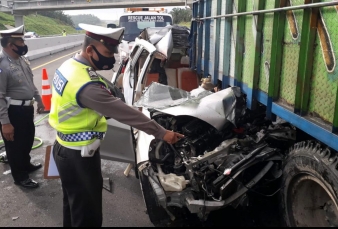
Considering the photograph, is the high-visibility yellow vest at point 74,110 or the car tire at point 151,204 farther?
the car tire at point 151,204

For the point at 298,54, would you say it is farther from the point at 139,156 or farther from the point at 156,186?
the point at 139,156

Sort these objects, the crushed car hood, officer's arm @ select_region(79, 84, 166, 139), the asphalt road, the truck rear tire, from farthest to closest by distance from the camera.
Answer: the asphalt road → the crushed car hood → officer's arm @ select_region(79, 84, 166, 139) → the truck rear tire

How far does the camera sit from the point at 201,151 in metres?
3.29

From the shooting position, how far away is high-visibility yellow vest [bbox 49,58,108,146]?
94.3 inches

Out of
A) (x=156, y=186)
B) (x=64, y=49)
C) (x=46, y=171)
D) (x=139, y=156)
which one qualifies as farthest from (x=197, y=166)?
(x=64, y=49)

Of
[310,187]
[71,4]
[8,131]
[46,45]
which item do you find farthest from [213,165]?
[71,4]

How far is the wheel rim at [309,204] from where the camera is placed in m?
2.42

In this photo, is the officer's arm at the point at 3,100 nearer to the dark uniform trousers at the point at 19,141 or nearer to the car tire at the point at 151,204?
the dark uniform trousers at the point at 19,141

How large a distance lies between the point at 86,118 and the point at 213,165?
44.8 inches

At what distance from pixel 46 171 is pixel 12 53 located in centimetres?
178

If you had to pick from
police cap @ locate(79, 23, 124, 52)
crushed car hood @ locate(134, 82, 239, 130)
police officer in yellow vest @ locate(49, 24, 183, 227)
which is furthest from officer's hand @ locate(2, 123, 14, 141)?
police cap @ locate(79, 23, 124, 52)

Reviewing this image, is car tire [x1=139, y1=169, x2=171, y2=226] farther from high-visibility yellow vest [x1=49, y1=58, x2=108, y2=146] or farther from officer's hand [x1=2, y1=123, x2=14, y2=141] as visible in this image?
officer's hand [x1=2, y1=123, x2=14, y2=141]

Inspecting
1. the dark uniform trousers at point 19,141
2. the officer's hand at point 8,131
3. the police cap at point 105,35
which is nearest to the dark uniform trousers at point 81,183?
the police cap at point 105,35

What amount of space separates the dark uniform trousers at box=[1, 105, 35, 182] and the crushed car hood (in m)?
1.54
